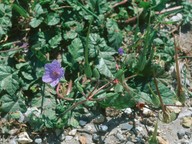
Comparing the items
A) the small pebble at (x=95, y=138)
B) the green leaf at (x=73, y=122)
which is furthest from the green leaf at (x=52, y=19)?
the small pebble at (x=95, y=138)

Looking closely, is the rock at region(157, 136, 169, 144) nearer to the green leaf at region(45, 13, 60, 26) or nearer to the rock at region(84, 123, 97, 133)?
the rock at region(84, 123, 97, 133)

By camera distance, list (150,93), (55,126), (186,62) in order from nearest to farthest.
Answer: (55,126) → (150,93) → (186,62)

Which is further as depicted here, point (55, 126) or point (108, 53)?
point (108, 53)

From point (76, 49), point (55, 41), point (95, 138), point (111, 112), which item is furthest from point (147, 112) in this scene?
point (55, 41)

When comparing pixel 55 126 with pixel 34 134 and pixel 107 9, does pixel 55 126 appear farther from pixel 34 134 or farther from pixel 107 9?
pixel 107 9

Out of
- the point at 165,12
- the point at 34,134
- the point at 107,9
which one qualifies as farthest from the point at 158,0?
the point at 34,134

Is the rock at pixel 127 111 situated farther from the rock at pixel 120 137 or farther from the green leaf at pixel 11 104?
the green leaf at pixel 11 104
